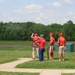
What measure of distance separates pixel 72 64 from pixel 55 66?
105 centimetres

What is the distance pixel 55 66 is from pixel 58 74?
9.21 feet

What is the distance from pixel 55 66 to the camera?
18.2m

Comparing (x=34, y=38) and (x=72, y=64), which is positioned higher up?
(x=34, y=38)

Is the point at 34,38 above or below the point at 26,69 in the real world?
above

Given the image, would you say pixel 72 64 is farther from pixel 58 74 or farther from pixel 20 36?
pixel 20 36

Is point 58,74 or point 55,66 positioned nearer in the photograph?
point 58,74

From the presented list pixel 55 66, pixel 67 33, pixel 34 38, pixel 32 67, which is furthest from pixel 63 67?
pixel 67 33

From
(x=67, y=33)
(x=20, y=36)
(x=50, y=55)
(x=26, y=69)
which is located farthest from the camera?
(x=20, y=36)

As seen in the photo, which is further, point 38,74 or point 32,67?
point 32,67

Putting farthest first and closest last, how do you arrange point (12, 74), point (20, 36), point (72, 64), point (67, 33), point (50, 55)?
point (20, 36), point (67, 33), point (50, 55), point (72, 64), point (12, 74)

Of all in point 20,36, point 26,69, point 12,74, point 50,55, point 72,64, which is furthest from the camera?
point 20,36

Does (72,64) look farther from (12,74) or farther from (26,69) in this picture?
(12,74)

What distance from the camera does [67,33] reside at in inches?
4550

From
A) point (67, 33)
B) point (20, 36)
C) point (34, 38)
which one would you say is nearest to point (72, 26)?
point (67, 33)
